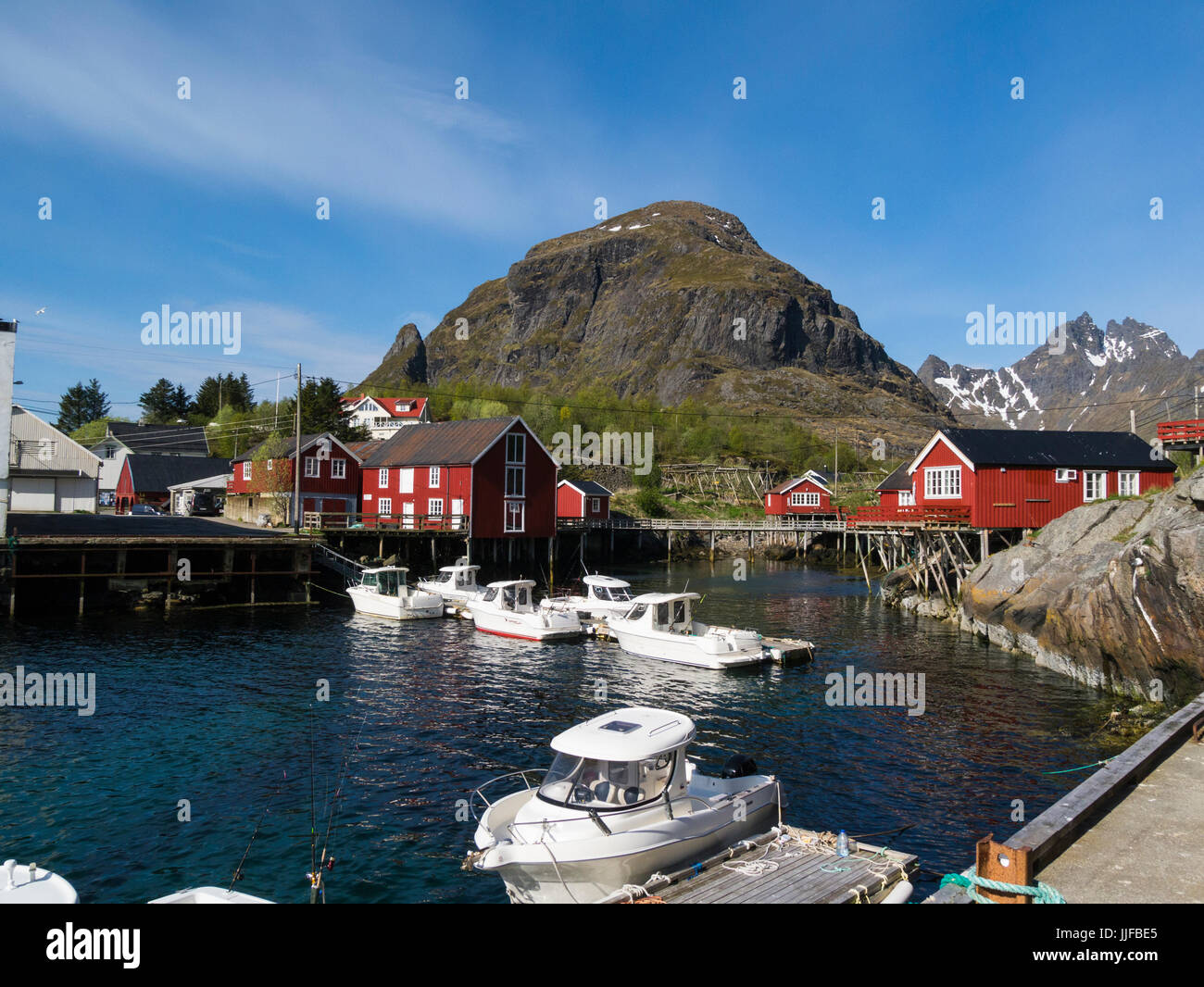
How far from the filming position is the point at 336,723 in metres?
22.8

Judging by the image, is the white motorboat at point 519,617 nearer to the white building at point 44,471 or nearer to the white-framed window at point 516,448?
the white-framed window at point 516,448

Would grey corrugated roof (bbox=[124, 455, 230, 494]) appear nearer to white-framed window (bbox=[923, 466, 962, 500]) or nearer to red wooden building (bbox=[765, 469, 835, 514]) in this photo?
red wooden building (bbox=[765, 469, 835, 514])

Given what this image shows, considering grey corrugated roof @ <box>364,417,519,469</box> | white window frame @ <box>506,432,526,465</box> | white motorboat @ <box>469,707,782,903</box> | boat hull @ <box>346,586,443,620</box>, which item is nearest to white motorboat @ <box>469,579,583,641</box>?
boat hull @ <box>346,586,443,620</box>

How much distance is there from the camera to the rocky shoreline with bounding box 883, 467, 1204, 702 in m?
23.1

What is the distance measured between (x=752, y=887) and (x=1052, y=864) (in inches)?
158

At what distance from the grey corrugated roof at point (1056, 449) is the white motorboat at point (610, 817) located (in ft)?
121

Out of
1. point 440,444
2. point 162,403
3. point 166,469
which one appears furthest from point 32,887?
point 162,403

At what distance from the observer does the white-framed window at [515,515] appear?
60.5 metres

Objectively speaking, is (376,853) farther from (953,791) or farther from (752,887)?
(953,791)

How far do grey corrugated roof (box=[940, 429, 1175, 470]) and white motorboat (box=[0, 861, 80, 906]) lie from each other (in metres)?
45.4

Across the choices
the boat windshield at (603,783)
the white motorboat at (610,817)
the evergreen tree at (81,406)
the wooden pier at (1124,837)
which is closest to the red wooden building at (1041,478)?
the wooden pier at (1124,837)

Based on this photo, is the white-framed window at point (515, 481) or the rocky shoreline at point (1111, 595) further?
the white-framed window at point (515, 481)
